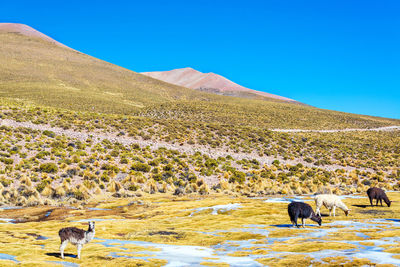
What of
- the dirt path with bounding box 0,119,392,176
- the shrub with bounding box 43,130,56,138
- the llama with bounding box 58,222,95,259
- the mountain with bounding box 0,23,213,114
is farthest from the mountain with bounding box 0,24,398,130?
the llama with bounding box 58,222,95,259

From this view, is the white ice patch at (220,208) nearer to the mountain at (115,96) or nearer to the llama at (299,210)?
the llama at (299,210)

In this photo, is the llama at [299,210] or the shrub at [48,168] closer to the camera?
the llama at [299,210]

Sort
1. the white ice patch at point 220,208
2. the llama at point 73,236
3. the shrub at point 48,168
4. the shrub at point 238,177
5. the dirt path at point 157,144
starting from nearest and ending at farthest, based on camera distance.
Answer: the llama at point 73,236 → the white ice patch at point 220,208 → the shrub at point 48,168 → the shrub at point 238,177 → the dirt path at point 157,144

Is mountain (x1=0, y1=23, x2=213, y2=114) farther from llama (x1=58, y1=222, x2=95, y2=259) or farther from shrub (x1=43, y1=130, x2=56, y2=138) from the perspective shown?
llama (x1=58, y1=222, x2=95, y2=259)

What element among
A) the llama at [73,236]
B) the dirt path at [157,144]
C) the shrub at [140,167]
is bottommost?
the llama at [73,236]

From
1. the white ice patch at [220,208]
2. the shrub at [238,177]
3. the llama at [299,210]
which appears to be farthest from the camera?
the shrub at [238,177]

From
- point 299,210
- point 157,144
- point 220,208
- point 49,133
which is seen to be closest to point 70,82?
point 49,133

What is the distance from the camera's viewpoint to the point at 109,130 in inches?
2116

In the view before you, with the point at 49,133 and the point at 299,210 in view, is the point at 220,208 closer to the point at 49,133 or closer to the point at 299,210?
the point at 299,210

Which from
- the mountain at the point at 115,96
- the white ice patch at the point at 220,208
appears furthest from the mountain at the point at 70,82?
the white ice patch at the point at 220,208

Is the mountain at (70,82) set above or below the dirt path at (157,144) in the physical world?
above

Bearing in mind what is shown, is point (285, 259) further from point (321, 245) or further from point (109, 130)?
point (109, 130)

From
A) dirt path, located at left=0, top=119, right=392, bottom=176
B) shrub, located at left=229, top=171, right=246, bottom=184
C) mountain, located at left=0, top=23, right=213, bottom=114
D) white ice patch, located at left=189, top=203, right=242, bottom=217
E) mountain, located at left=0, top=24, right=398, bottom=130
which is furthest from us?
mountain, located at left=0, top=23, right=213, bottom=114

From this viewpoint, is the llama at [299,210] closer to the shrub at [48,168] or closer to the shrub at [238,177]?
the shrub at [238,177]
